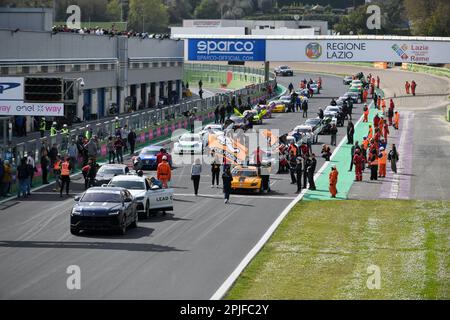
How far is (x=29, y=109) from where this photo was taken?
40.6 metres

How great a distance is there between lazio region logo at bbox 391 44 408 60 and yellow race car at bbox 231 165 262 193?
52.9m

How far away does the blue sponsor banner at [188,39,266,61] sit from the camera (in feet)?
299

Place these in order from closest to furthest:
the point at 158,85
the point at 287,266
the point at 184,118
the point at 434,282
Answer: the point at 434,282, the point at 287,266, the point at 184,118, the point at 158,85

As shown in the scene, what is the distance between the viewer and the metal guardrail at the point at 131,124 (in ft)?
131

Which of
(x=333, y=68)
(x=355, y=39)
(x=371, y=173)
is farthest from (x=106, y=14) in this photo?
(x=371, y=173)

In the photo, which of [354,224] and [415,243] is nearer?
[415,243]

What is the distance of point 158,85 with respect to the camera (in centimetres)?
8681

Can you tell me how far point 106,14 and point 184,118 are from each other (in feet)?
378

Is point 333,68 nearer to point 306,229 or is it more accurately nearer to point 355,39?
point 355,39

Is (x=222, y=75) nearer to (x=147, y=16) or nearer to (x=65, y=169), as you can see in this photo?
(x=147, y=16)

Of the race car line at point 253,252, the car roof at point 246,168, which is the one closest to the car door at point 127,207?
the race car line at point 253,252

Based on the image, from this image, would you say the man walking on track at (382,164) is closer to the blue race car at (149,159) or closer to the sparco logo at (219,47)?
the blue race car at (149,159)

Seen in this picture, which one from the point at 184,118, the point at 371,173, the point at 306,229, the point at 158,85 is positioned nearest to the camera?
the point at 306,229

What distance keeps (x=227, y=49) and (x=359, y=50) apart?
1115 cm
